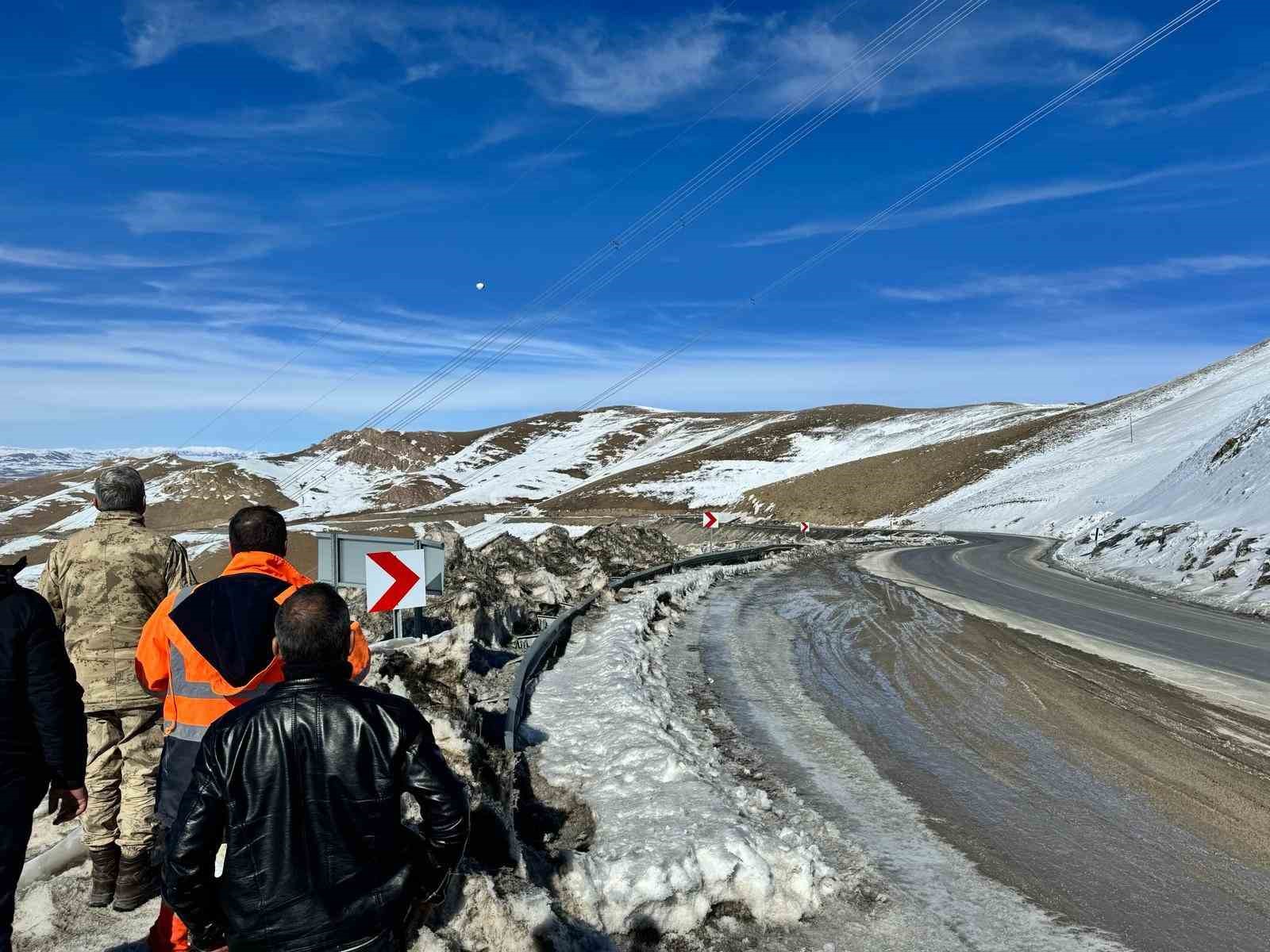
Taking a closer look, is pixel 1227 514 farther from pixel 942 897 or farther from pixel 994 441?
pixel 994 441

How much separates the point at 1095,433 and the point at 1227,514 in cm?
6691

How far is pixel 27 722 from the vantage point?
11.1 ft

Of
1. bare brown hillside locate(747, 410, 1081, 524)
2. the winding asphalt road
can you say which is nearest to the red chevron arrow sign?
the winding asphalt road

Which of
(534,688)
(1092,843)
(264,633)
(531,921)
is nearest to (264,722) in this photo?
(264,633)

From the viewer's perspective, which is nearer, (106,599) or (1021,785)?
(106,599)

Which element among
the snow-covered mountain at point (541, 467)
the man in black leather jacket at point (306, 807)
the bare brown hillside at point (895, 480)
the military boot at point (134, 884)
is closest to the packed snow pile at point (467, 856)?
the military boot at point (134, 884)

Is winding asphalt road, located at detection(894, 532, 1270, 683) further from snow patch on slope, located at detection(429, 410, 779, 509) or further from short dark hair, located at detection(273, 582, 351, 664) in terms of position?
snow patch on slope, located at detection(429, 410, 779, 509)

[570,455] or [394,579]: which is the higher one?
[570,455]

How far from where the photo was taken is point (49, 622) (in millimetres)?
3438

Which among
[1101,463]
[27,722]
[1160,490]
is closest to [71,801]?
[27,722]

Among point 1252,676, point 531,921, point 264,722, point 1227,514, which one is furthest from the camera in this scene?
point 1227,514

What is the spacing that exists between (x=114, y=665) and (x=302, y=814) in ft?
8.84

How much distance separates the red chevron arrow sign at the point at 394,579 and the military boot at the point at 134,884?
3.71m

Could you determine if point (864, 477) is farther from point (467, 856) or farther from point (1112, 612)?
point (467, 856)
